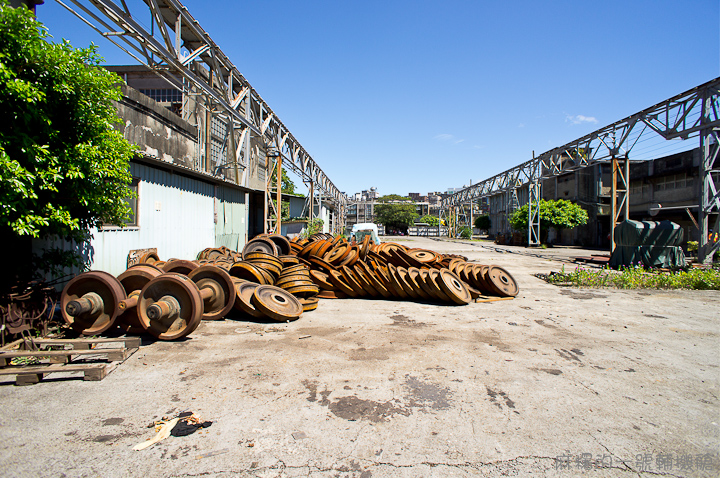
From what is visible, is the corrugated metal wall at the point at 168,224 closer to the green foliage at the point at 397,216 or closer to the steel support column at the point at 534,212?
the steel support column at the point at 534,212

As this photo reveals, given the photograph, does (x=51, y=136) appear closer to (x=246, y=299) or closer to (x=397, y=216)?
(x=246, y=299)

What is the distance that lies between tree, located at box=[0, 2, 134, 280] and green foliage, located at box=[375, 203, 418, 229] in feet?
241

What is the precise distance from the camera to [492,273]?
849 centimetres

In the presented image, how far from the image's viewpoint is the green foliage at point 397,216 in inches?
3039

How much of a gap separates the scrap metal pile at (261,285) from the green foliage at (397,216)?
67822 millimetres

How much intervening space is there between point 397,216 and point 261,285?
236 feet

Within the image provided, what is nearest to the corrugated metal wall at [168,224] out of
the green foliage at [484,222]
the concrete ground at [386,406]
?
the concrete ground at [386,406]

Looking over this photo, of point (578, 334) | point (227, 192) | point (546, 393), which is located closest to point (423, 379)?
point (546, 393)

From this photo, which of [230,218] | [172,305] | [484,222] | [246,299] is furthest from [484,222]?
[172,305]

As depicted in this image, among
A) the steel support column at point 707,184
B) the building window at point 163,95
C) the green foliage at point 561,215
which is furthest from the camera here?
the green foliage at point 561,215

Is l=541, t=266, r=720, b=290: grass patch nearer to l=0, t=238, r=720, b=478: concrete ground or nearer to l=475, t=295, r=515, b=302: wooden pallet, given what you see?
l=475, t=295, r=515, b=302: wooden pallet

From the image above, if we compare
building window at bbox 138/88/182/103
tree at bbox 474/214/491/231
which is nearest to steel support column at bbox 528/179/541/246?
tree at bbox 474/214/491/231

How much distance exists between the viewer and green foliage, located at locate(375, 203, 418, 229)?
3039 inches

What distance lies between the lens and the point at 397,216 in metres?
77.4
